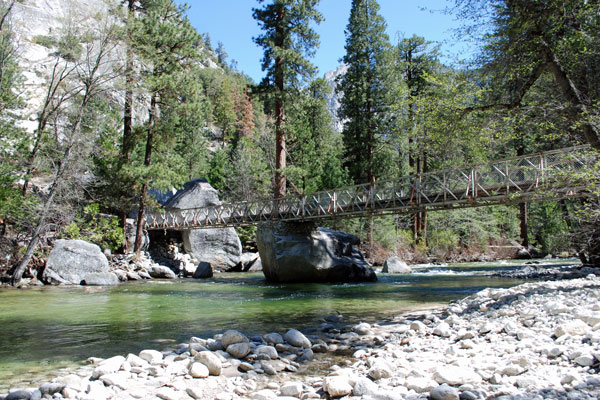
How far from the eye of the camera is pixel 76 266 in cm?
1362

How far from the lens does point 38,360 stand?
4.61 meters

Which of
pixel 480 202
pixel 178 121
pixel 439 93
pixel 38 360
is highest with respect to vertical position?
pixel 178 121

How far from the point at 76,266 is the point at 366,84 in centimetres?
1793

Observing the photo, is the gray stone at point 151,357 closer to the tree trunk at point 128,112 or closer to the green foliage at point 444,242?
the tree trunk at point 128,112

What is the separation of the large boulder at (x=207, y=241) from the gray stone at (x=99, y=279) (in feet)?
23.2

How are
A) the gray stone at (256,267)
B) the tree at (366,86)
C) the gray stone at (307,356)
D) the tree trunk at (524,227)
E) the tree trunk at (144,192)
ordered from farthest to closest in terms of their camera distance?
the tree trunk at (524,227), the tree at (366,86), the gray stone at (256,267), the tree trunk at (144,192), the gray stone at (307,356)

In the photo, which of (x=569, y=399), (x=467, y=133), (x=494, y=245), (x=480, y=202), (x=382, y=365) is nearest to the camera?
(x=569, y=399)

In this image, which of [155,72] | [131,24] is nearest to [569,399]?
[131,24]

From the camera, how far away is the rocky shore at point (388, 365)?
125 inches

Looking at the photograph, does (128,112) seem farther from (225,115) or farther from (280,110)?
(225,115)

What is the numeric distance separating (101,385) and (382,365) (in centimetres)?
237

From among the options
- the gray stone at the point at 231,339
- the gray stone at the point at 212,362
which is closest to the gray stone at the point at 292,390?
the gray stone at the point at 212,362

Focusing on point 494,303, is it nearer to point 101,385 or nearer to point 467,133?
point 467,133

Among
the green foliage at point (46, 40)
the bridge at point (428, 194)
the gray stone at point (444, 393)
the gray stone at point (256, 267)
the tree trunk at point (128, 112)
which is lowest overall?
the gray stone at point (256, 267)
